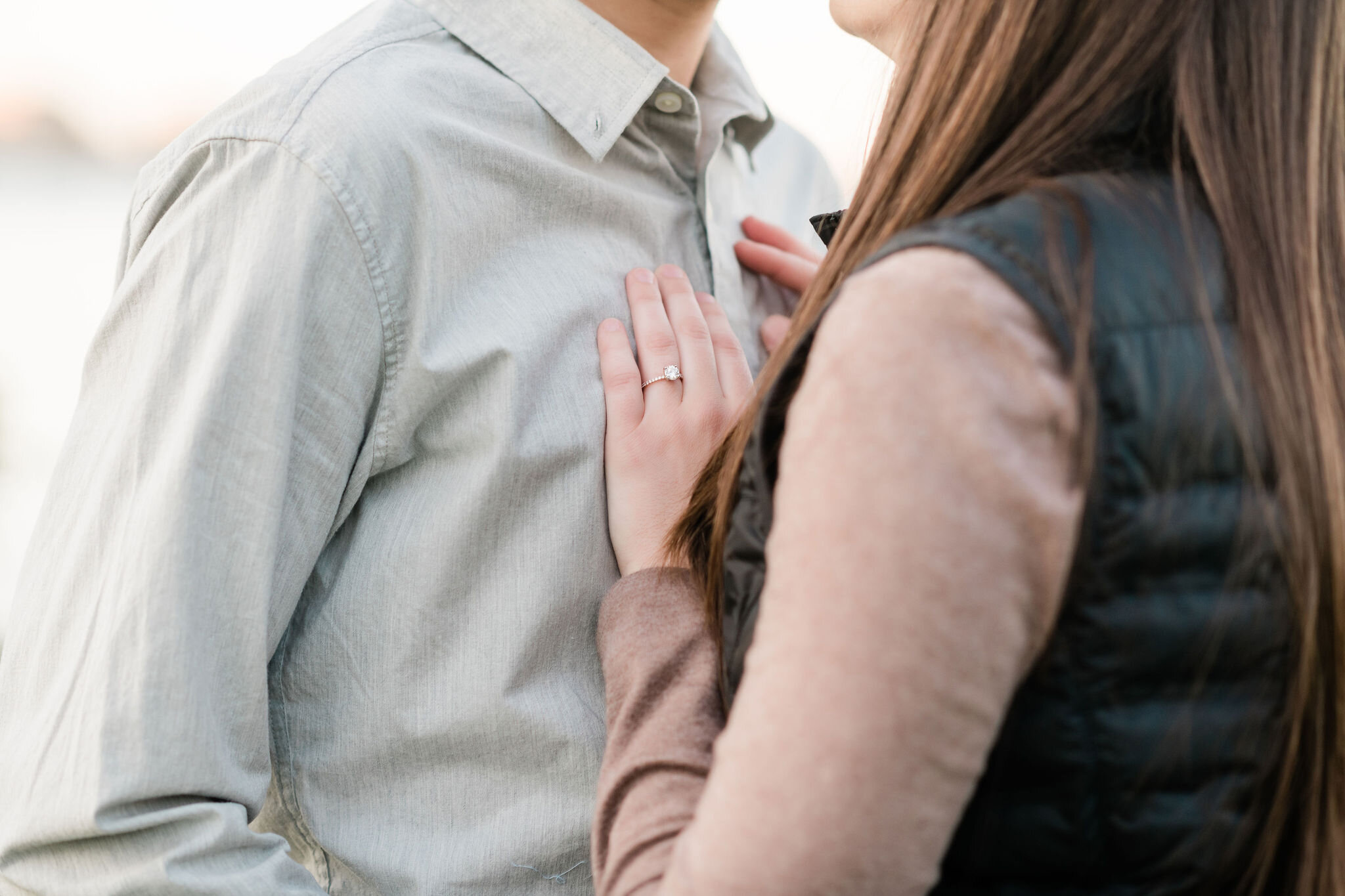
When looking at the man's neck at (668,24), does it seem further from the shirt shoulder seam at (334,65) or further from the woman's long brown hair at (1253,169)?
the woman's long brown hair at (1253,169)

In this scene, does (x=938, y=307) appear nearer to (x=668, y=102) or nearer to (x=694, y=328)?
(x=694, y=328)

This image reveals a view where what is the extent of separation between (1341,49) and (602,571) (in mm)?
696

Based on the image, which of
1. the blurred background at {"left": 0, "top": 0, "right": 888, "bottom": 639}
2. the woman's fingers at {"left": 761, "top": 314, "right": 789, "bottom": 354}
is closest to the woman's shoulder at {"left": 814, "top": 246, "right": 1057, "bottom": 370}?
the woman's fingers at {"left": 761, "top": 314, "right": 789, "bottom": 354}

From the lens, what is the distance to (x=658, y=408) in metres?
0.97

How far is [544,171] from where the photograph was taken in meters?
0.99

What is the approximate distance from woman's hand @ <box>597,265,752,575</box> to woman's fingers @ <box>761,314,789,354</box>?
0.11 meters

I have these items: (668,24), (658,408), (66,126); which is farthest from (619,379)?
(66,126)

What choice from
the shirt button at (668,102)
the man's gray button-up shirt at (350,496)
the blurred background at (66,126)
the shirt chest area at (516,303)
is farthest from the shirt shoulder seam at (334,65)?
the blurred background at (66,126)

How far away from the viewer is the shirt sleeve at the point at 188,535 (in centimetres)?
74

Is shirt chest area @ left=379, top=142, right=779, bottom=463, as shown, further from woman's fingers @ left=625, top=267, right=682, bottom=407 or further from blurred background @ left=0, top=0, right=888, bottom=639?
blurred background @ left=0, top=0, right=888, bottom=639

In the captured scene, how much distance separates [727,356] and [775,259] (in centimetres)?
22

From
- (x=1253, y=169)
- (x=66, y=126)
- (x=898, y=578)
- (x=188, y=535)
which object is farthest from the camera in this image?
(x=66, y=126)

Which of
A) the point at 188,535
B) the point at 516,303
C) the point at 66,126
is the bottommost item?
the point at 66,126

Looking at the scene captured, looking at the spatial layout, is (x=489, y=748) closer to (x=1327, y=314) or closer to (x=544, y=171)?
(x=544, y=171)
